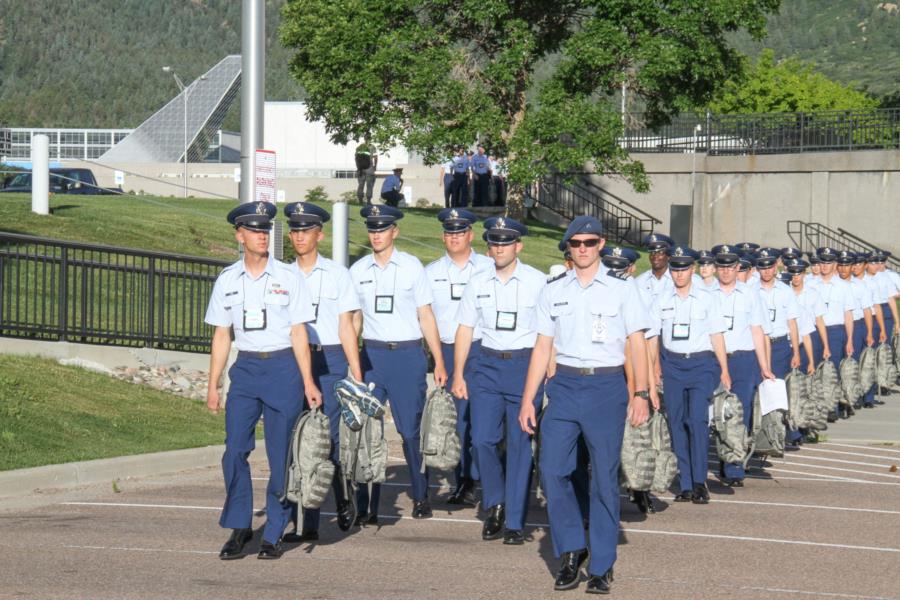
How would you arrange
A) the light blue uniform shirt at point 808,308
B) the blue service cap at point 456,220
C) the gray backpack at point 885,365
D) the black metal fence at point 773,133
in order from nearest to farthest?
1. the blue service cap at point 456,220
2. the light blue uniform shirt at point 808,308
3. the gray backpack at point 885,365
4. the black metal fence at point 773,133

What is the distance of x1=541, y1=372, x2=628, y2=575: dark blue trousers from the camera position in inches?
329

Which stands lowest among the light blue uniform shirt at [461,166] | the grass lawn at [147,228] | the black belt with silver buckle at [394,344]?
the black belt with silver buckle at [394,344]

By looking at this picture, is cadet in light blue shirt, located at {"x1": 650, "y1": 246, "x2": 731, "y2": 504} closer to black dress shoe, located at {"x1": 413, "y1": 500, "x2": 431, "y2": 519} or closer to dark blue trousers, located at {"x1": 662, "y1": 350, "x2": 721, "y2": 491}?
dark blue trousers, located at {"x1": 662, "y1": 350, "x2": 721, "y2": 491}

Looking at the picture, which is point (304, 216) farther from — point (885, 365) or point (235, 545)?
point (885, 365)

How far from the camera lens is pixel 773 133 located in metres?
47.0

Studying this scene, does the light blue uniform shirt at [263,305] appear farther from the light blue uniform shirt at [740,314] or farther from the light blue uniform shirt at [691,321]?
the light blue uniform shirt at [740,314]

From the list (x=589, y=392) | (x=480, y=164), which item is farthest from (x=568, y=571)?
(x=480, y=164)

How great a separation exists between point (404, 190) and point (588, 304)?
44.5 m

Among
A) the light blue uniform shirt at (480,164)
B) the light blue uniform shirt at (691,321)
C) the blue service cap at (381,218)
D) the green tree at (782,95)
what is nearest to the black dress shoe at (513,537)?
the blue service cap at (381,218)

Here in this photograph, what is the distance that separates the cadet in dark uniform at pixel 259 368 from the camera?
8.89m

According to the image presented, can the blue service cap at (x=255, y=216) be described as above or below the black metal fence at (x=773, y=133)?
below

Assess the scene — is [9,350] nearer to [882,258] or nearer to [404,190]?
[882,258]

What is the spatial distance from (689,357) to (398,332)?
9.41ft

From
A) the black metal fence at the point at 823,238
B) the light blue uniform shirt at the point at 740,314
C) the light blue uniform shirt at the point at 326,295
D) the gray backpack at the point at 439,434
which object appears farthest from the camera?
the black metal fence at the point at 823,238
